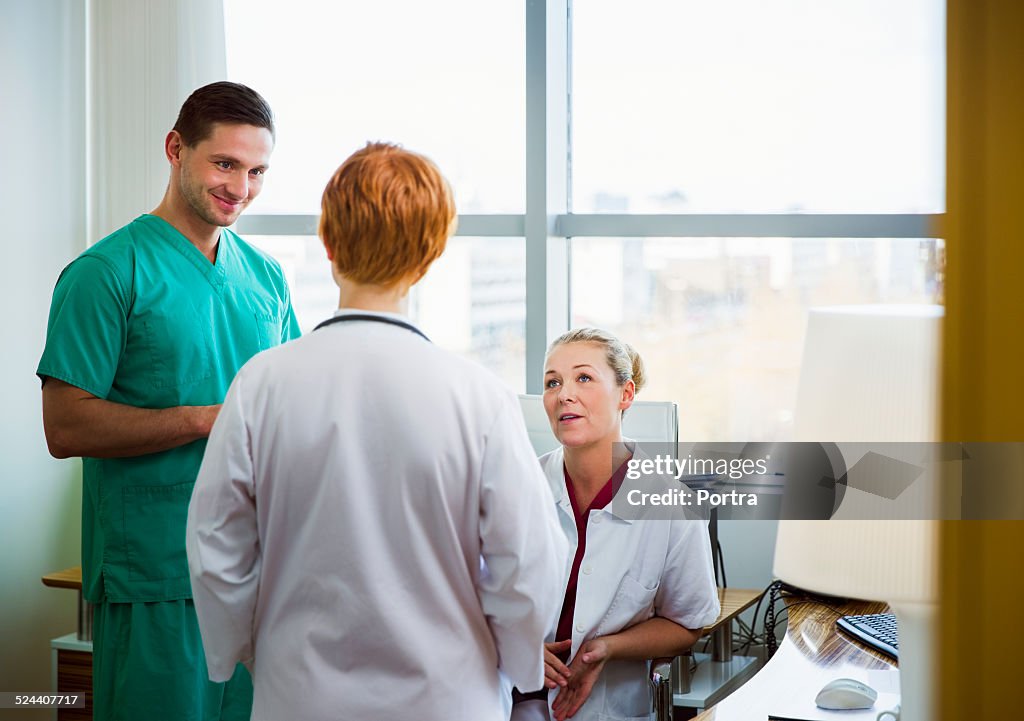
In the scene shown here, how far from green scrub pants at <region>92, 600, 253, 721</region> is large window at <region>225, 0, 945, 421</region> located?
1.42 meters

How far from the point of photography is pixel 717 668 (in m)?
2.46

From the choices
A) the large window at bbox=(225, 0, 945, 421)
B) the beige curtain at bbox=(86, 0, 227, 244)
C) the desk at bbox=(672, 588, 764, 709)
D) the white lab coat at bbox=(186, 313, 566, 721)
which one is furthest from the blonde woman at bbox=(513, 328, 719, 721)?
the beige curtain at bbox=(86, 0, 227, 244)

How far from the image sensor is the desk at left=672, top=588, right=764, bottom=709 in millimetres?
2248

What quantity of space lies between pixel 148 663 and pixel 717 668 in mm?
1353

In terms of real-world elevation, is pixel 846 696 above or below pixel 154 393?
below

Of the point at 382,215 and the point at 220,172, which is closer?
the point at 382,215

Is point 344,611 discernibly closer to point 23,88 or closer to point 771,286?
point 771,286

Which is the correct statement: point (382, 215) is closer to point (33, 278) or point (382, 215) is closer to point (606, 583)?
point (606, 583)

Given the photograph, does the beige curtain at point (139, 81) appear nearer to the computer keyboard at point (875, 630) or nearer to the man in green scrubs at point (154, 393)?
the man in green scrubs at point (154, 393)

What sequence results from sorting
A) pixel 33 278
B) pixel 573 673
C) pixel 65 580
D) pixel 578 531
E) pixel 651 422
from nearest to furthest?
1. pixel 573 673
2. pixel 578 531
3. pixel 651 422
4. pixel 65 580
5. pixel 33 278

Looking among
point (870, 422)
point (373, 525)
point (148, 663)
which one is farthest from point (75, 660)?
point (870, 422)

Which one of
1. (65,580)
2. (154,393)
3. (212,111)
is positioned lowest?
(65,580)

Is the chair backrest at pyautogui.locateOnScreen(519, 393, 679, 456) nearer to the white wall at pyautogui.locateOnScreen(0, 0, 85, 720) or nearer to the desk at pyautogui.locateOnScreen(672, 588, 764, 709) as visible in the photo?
the desk at pyautogui.locateOnScreen(672, 588, 764, 709)

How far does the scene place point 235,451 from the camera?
1204mm
